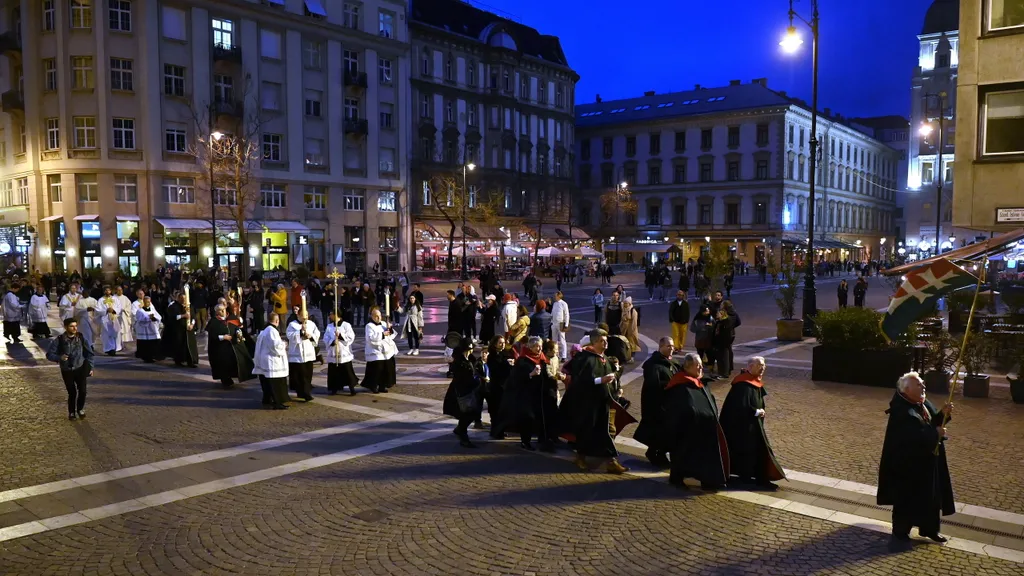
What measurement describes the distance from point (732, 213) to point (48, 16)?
58.7 m

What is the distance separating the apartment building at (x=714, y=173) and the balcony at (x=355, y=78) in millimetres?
28746

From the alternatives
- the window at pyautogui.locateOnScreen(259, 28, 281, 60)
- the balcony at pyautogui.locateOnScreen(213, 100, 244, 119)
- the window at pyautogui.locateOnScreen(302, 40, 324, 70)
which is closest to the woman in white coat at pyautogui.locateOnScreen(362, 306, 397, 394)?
the balcony at pyautogui.locateOnScreen(213, 100, 244, 119)

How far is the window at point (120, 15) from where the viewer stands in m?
41.6

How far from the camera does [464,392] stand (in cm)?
1013

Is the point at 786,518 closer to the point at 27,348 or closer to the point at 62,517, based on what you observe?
the point at 62,517

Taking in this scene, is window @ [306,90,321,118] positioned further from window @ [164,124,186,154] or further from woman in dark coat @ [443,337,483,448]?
woman in dark coat @ [443,337,483,448]

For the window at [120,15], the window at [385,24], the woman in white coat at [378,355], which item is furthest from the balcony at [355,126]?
the woman in white coat at [378,355]

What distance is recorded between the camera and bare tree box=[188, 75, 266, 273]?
4259cm

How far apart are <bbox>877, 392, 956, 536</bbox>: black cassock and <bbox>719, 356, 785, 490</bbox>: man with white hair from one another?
1515 mm

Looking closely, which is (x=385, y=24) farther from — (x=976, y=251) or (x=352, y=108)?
(x=976, y=251)

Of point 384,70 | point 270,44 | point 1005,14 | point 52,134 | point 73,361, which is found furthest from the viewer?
point 384,70

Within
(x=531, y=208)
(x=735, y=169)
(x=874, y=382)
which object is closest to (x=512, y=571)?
(x=874, y=382)

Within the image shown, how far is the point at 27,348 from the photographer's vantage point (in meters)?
20.1

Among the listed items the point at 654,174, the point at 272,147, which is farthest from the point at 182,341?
the point at 654,174
